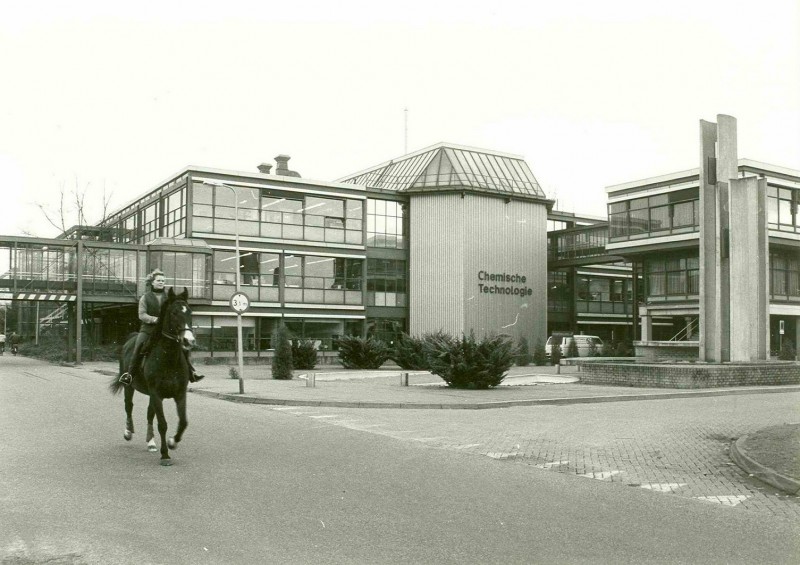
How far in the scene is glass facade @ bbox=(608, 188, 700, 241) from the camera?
43719 mm

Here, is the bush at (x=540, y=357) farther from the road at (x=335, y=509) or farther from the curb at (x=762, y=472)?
the curb at (x=762, y=472)

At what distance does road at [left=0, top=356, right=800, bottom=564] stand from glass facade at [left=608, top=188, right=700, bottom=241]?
34321 millimetres

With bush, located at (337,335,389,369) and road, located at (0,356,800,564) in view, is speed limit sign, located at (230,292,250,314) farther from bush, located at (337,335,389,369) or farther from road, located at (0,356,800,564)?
bush, located at (337,335,389,369)

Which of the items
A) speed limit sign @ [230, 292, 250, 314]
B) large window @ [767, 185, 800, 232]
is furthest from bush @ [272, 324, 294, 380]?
large window @ [767, 185, 800, 232]

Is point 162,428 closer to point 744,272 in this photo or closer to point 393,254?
point 744,272

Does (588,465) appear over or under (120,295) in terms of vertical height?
under

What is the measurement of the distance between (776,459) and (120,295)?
38044mm

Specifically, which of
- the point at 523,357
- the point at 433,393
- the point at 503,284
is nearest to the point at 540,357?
the point at 523,357

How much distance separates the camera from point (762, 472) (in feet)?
31.0

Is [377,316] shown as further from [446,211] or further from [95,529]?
[95,529]

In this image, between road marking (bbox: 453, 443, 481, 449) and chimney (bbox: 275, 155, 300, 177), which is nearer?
road marking (bbox: 453, 443, 481, 449)

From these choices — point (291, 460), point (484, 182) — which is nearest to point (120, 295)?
point (484, 182)

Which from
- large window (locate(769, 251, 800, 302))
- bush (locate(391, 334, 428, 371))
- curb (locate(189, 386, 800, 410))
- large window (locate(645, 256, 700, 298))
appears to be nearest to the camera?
curb (locate(189, 386, 800, 410))

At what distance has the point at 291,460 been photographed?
10062 mm
